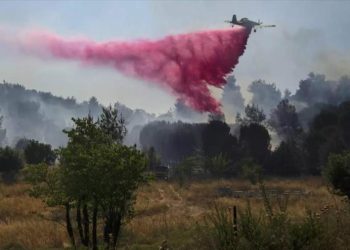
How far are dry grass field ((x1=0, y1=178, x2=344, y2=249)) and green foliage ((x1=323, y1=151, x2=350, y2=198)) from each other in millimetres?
717

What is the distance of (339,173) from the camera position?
24031 millimetres

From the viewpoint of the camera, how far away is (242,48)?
1858 inches

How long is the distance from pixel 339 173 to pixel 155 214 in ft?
37.2

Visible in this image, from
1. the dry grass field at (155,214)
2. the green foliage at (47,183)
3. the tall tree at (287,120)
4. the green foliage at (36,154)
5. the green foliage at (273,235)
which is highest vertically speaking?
the tall tree at (287,120)

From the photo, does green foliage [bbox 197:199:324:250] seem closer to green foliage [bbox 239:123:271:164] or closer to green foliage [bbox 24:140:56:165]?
green foliage [bbox 24:140:56:165]

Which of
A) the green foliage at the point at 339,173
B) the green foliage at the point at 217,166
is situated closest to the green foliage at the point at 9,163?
the green foliage at the point at 217,166

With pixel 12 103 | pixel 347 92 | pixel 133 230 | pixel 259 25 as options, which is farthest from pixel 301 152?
pixel 12 103

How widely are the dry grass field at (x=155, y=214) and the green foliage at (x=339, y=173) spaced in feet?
2.35

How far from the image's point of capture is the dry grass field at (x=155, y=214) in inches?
717

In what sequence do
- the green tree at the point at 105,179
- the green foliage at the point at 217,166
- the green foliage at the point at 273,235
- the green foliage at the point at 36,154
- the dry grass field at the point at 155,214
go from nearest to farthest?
1. the green foliage at the point at 273,235
2. the green tree at the point at 105,179
3. the dry grass field at the point at 155,214
4. the green foliage at the point at 36,154
5. the green foliage at the point at 217,166

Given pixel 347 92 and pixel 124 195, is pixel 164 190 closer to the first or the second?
pixel 124 195

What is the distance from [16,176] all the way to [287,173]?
121 ft

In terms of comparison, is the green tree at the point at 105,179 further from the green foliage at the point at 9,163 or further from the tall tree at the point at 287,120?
the tall tree at the point at 287,120

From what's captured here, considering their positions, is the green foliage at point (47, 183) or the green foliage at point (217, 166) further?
the green foliage at point (217, 166)
